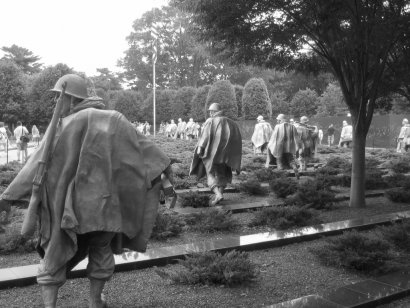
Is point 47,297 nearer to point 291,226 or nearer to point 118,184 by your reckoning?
point 118,184

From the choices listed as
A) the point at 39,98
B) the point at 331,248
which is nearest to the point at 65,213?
the point at 331,248

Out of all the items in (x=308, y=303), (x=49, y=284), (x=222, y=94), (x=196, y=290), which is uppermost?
(x=222, y=94)

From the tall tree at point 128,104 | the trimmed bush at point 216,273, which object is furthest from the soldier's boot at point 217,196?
the tall tree at point 128,104

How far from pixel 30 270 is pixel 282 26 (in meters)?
6.64

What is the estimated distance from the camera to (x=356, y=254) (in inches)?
215

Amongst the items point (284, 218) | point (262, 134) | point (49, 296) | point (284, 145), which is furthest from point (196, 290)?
point (262, 134)

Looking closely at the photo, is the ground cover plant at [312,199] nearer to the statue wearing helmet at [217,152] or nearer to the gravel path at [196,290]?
the statue wearing helmet at [217,152]

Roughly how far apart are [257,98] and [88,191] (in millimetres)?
44260

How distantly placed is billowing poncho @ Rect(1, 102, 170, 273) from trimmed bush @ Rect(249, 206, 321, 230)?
4.18 m

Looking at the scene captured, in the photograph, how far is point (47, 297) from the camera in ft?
11.1

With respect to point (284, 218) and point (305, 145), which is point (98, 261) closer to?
point (284, 218)

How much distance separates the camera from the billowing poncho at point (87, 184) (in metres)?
3.38

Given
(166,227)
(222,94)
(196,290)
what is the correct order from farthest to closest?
(222,94) < (166,227) < (196,290)

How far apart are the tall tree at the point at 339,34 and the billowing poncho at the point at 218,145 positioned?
1.64 meters
